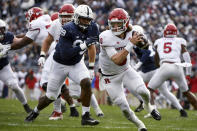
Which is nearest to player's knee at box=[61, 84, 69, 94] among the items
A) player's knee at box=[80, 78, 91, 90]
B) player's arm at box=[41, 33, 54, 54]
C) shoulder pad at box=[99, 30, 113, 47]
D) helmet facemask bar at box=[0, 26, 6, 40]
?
player's arm at box=[41, 33, 54, 54]

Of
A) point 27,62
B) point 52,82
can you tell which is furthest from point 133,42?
point 27,62

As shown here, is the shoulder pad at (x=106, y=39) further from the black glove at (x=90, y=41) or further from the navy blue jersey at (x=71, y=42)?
the navy blue jersey at (x=71, y=42)

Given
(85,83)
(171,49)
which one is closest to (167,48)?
(171,49)

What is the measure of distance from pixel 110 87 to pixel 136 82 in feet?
1.24

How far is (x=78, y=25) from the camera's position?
20.9 feet

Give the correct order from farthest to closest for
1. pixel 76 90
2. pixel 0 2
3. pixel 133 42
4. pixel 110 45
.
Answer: pixel 0 2
pixel 76 90
pixel 110 45
pixel 133 42

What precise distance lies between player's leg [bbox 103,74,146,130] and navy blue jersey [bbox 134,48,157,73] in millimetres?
3672

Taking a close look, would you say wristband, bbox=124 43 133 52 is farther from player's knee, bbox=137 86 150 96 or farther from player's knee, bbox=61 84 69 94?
player's knee, bbox=61 84 69 94

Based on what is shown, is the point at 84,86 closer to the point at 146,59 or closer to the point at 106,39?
the point at 106,39

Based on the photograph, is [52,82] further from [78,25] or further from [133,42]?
[133,42]

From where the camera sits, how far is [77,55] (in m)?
6.48

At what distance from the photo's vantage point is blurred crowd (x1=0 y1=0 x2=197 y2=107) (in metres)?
17.1

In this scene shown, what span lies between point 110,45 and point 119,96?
2.37 ft

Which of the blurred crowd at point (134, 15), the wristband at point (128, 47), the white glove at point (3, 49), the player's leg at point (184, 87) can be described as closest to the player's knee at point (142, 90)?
the wristband at point (128, 47)
